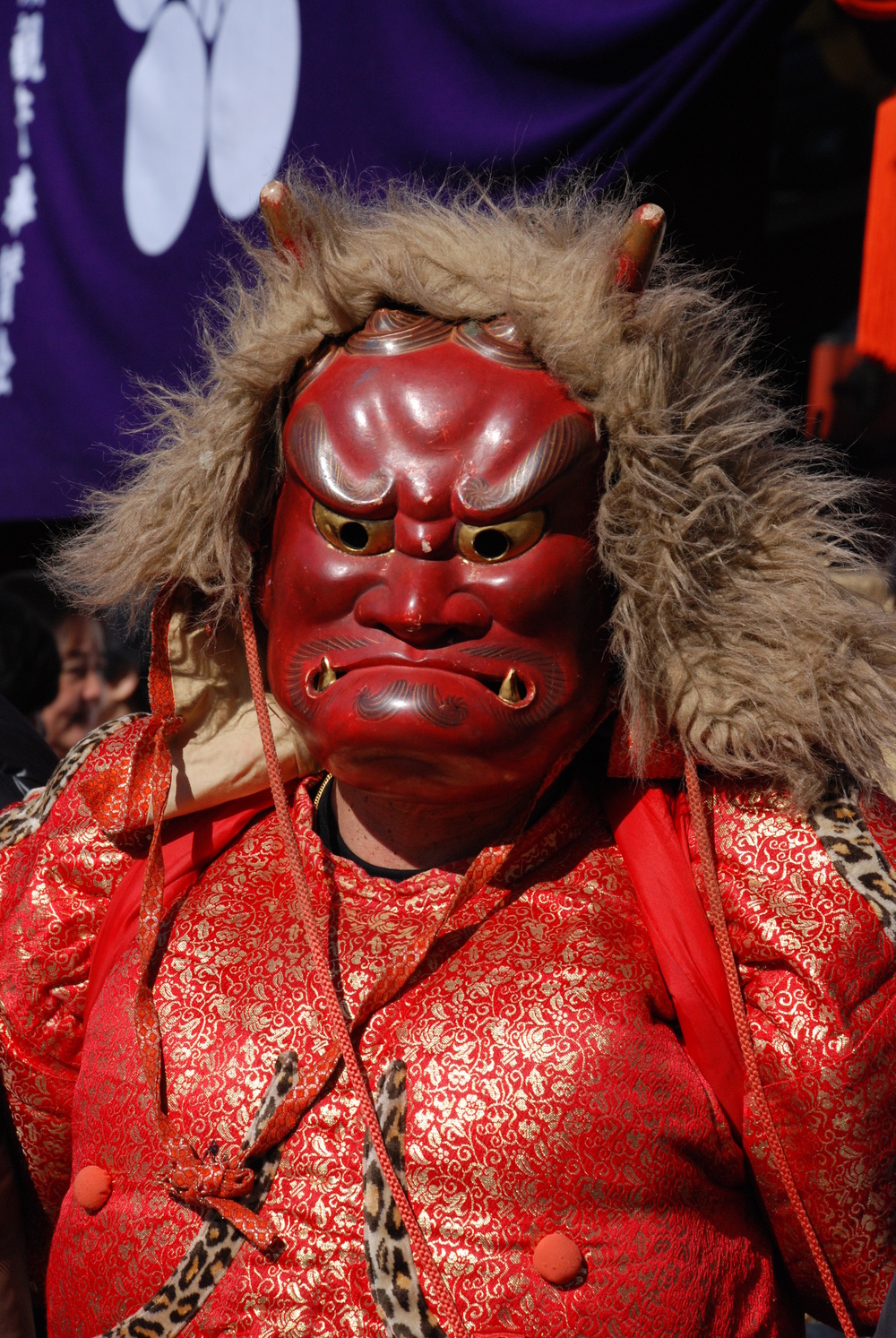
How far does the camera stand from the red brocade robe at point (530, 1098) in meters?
1.23

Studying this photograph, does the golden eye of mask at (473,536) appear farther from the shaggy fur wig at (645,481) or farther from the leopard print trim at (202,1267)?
the leopard print trim at (202,1267)

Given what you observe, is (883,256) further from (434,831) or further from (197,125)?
(197,125)

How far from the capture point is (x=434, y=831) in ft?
4.88

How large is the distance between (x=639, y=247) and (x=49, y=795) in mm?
1025

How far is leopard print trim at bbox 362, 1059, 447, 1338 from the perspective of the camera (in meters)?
1.21

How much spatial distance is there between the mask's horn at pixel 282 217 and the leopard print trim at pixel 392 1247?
3.14 feet

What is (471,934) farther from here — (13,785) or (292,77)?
(292,77)

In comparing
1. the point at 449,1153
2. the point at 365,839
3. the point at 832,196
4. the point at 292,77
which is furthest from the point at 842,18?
the point at 449,1153

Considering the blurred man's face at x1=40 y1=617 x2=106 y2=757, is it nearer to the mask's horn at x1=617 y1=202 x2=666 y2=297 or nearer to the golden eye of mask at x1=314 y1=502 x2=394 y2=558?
the golden eye of mask at x1=314 y1=502 x2=394 y2=558

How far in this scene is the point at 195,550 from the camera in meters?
1.48

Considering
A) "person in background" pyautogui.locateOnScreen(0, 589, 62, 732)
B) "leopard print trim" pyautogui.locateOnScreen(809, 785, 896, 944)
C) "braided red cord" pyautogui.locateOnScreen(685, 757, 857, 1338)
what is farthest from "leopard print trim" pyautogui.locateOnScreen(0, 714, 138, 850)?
"person in background" pyautogui.locateOnScreen(0, 589, 62, 732)

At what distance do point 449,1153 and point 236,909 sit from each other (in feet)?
1.25

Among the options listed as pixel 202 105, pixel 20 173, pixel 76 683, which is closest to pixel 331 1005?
pixel 76 683

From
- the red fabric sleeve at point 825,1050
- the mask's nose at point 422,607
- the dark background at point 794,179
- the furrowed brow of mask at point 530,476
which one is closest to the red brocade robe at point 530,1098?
the red fabric sleeve at point 825,1050
